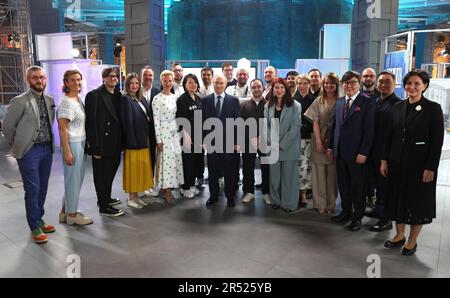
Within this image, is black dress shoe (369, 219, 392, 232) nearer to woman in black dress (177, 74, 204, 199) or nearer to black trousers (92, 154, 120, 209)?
woman in black dress (177, 74, 204, 199)

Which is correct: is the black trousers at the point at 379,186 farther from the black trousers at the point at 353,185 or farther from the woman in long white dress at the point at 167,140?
the woman in long white dress at the point at 167,140

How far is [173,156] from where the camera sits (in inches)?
173

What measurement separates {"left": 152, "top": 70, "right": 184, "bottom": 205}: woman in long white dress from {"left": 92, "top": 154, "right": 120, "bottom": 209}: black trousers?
57 cm

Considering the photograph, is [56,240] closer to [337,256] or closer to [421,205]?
[337,256]

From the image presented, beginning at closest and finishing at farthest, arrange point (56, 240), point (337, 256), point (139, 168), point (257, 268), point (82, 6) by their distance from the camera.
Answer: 1. point (257, 268)
2. point (337, 256)
3. point (56, 240)
4. point (139, 168)
5. point (82, 6)

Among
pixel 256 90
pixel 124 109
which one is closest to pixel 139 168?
pixel 124 109

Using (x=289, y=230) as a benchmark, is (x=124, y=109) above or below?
above

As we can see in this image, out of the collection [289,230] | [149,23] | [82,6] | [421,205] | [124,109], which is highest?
[82,6]

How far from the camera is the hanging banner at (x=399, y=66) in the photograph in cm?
546

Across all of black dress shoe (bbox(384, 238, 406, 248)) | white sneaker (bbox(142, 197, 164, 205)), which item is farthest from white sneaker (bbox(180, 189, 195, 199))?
black dress shoe (bbox(384, 238, 406, 248))

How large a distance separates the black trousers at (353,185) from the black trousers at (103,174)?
7.79 ft

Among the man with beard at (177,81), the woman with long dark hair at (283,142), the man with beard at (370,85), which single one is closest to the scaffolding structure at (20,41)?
the man with beard at (177,81)

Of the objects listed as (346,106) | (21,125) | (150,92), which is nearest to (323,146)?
(346,106)

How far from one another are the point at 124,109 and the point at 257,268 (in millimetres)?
2202
